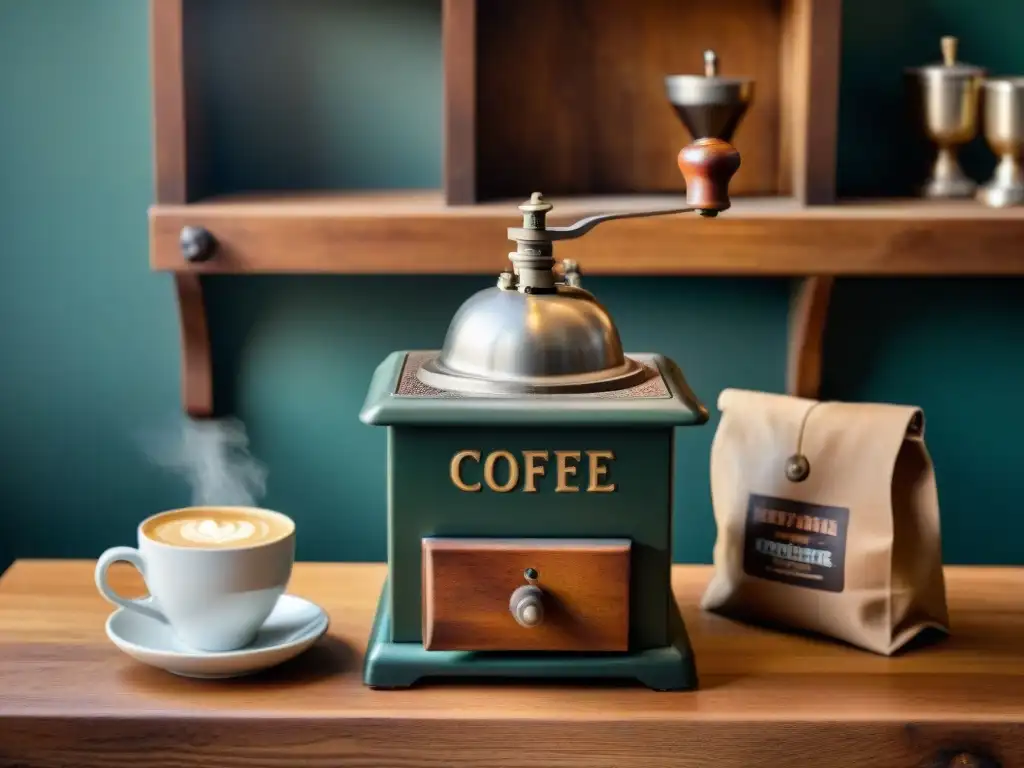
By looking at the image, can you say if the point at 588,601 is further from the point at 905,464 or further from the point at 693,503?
the point at 693,503

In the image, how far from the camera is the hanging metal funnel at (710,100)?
6.46 ft

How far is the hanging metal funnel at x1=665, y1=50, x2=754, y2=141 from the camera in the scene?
6.46ft

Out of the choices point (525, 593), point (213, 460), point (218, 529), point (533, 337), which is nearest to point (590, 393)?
point (533, 337)

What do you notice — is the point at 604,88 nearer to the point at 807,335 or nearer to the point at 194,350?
the point at 807,335

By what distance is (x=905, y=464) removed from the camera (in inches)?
68.7

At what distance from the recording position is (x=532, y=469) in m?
1.58

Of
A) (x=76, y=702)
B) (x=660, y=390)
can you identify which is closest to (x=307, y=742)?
(x=76, y=702)

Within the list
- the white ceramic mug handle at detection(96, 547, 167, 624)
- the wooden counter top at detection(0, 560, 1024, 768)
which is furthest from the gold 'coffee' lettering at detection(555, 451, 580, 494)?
the white ceramic mug handle at detection(96, 547, 167, 624)

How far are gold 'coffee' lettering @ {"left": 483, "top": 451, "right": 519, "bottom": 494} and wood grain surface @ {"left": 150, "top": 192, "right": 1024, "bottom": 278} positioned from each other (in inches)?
16.6

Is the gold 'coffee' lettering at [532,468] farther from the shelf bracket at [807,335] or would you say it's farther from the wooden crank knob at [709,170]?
the shelf bracket at [807,335]

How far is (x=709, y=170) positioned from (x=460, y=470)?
1.36 ft

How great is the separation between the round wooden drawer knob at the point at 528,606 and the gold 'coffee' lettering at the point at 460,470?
0.12 m

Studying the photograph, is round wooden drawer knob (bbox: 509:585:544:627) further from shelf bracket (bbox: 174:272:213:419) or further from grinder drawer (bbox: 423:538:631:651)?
shelf bracket (bbox: 174:272:213:419)

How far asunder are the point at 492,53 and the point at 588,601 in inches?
35.8
